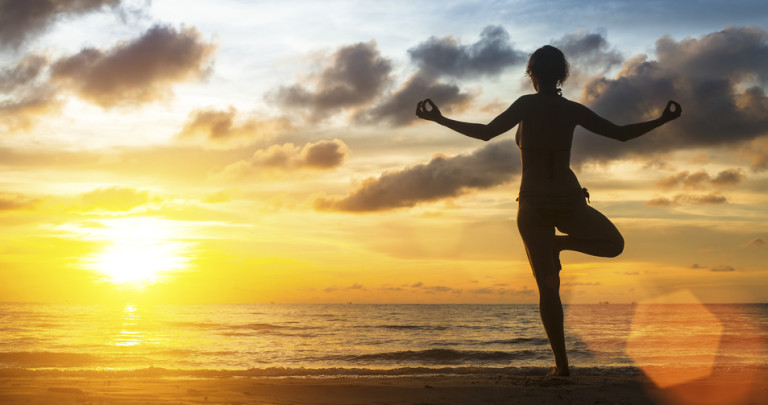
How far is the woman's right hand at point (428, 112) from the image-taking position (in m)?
4.81

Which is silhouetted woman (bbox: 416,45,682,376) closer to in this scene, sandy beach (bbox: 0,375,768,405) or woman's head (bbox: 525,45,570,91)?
woman's head (bbox: 525,45,570,91)

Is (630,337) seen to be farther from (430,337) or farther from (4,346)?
(4,346)

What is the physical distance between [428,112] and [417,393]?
8.13ft

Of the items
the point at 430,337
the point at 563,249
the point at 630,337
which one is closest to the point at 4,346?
the point at 430,337

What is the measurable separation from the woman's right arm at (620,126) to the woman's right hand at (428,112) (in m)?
1.40

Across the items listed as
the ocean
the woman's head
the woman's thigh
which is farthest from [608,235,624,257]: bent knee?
the ocean

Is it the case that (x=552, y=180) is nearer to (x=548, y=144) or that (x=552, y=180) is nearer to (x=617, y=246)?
(x=548, y=144)

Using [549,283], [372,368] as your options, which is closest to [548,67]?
[549,283]

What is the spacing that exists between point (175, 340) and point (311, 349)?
24.4 ft

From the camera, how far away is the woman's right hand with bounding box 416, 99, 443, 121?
481 cm

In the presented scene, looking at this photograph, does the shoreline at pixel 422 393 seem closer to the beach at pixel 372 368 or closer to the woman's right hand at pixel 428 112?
the beach at pixel 372 368

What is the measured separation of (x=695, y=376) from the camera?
6320mm

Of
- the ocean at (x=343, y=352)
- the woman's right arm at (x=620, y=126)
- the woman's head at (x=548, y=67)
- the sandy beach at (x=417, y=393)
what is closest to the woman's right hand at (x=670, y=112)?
the woman's right arm at (x=620, y=126)

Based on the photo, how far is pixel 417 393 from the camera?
5371mm
